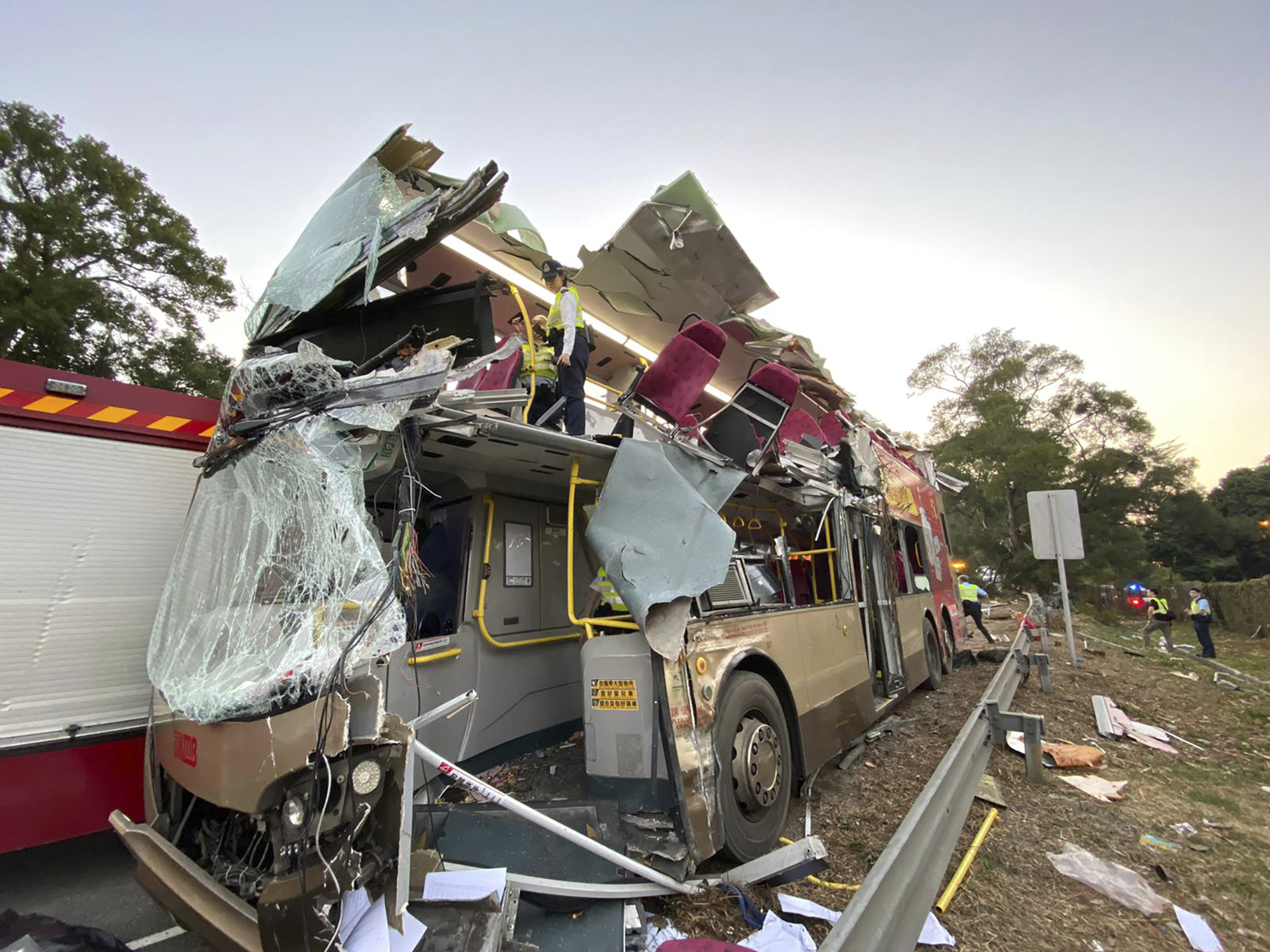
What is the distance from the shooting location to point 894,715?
6750 millimetres

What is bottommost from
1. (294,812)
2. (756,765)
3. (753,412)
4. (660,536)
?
(756,765)

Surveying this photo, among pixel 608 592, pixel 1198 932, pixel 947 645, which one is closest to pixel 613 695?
pixel 608 592

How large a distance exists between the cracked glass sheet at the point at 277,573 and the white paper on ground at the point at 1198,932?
151 inches

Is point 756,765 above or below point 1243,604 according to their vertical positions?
above

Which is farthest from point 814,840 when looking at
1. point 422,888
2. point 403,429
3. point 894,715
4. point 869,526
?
point 894,715

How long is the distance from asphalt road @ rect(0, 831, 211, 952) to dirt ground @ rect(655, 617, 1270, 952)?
257 cm

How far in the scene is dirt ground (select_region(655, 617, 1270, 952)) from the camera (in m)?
2.80

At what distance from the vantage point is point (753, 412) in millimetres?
4520

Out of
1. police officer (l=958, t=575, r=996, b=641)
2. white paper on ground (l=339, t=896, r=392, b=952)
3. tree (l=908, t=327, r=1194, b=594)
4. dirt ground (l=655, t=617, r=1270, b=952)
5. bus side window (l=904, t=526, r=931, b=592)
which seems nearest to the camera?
white paper on ground (l=339, t=896, r=392, b=952)

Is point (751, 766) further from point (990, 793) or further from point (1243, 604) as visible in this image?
point (1243, 604)

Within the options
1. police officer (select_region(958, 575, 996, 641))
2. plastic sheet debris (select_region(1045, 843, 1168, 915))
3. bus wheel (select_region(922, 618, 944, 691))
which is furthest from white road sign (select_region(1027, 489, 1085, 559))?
plastic sheet debris (select_region(1045, 843, 1168, 915))

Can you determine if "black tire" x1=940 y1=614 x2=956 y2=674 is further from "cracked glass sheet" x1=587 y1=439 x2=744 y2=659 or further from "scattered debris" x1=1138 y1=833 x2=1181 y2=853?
"cracked glass sheet" x1=587 y1=439 x2=744 y2=659

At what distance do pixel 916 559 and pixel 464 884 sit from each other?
771 cm

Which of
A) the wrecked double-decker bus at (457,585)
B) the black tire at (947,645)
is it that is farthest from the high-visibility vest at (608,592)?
the black tire at (947,645)
